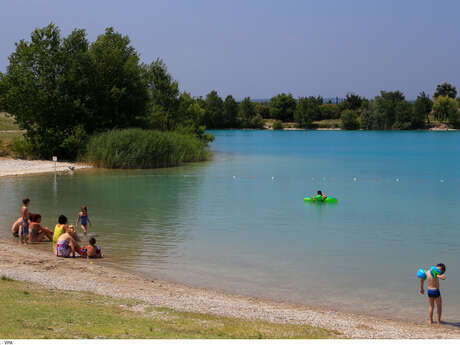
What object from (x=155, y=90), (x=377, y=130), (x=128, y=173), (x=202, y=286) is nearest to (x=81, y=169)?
(x=128, y=173)

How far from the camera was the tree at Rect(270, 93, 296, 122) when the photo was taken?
7283 inches

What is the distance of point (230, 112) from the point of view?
17362cm

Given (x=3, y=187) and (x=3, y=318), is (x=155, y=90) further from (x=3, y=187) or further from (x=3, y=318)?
(x=3, y=318)

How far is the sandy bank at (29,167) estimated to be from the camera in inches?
1652

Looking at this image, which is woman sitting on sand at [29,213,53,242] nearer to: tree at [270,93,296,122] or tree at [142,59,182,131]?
tree at [142,59,182,131]

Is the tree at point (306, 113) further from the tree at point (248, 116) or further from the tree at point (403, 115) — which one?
the tree at point (403, 115)

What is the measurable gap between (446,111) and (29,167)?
13430 cm

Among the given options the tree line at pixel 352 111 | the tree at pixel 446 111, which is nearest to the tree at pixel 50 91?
the tree line at pixel 352 111

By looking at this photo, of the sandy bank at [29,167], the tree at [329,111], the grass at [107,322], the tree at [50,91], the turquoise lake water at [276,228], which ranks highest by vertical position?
the tree at [329,111]

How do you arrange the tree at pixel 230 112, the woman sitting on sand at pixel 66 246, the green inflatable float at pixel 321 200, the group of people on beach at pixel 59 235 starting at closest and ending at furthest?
the woman sitting on sand at pixel 66 246 < the group of people on beach at pixel 59 235 < the green inflatable float at pixel 321 200 < the tree at pixel 230 112

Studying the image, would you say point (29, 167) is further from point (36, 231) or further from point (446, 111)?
point (446, 111)

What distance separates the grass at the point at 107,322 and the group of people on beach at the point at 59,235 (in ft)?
17.5

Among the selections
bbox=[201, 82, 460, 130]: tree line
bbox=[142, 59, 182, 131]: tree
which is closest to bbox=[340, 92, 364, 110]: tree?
bbox=[201, 82, 460, 130]: tree line

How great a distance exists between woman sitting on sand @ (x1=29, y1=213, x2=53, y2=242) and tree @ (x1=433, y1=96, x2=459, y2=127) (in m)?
147
